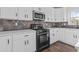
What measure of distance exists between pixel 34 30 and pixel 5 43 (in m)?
1.36

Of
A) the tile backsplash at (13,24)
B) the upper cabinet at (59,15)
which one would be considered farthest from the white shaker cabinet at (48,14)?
the tile backsplash at (13,24)

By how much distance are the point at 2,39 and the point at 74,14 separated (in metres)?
4.34

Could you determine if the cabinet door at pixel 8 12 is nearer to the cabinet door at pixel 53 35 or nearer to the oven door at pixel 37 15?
the oven door at pixel 37 15

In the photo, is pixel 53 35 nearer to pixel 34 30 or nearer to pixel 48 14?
pixel 48 14

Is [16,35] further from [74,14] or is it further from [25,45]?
[74,14]

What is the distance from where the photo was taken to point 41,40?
12.2 feet

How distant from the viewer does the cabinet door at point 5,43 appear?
2.18 metres

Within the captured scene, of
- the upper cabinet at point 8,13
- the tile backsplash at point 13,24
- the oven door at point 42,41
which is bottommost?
the oven door at point 42,41

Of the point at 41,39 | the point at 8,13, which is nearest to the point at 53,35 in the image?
the point at 41,39

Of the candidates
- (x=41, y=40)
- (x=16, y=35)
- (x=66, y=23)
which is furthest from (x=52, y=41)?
(x=16, y=35)

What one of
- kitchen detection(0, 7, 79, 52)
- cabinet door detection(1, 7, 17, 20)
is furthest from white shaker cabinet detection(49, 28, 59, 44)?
cabinet door detection(1, 7, 17, 20)

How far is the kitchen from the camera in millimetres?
2529

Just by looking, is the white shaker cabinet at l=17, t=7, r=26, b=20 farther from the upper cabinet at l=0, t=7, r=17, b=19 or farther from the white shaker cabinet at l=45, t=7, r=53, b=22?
the white shaker cabinet at l=45, t=7, r=53, b=22

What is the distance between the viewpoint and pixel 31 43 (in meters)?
3.20
